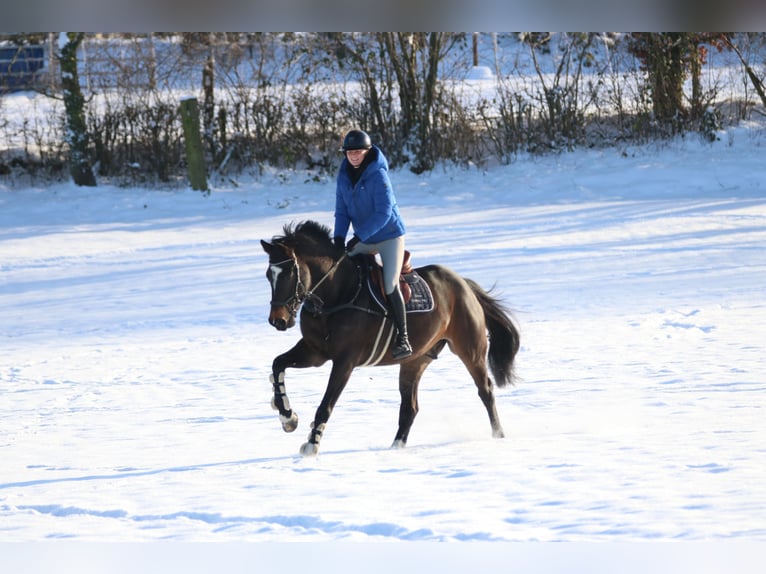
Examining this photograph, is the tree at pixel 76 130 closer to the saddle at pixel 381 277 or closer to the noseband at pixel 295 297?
the saddle at pixel 381 277

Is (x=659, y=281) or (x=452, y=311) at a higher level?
(x=452, y=311)

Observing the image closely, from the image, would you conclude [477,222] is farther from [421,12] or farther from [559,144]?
[421,12]

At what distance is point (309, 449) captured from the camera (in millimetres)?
6824

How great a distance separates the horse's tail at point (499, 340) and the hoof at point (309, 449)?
1.76 m

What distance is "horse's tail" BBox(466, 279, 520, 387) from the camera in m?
7.98

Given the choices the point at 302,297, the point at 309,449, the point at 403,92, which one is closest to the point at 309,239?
the point at 302,297

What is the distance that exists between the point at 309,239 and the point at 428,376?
3660mm

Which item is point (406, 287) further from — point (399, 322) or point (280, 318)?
point (280, 318)

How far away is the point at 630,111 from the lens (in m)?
21.4

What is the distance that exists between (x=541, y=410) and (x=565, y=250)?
7.47 metres

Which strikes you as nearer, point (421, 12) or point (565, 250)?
point (421, 12)

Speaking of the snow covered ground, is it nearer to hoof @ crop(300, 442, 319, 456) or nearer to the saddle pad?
hoof @ crop(300, 442, 319, 456)

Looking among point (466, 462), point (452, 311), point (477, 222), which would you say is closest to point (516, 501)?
point (466, 462)

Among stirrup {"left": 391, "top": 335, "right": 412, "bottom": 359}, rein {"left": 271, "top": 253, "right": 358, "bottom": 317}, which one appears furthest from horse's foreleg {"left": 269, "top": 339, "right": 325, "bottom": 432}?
stirrup {"left": 391, "top": 335, "right": 412, "bottom": 359}
